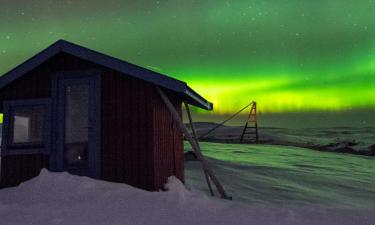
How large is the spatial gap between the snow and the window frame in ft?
4.68

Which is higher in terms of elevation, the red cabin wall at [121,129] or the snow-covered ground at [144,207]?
the red cabin wall at [121,129]

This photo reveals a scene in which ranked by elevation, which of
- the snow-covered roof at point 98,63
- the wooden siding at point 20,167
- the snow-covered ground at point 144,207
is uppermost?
the snow-covered roof at point 98,63

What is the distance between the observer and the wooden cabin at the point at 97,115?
835cm

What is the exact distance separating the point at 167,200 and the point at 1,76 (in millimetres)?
5806

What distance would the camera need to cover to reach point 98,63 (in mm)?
8625

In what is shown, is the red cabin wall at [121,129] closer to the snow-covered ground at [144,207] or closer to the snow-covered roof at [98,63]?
the snow-covered roof at [98,63]

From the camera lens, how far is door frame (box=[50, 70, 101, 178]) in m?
8.59

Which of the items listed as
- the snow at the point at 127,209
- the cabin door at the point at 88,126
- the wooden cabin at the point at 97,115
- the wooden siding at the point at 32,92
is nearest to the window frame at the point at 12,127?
the wooden cabin at the point at 97,115

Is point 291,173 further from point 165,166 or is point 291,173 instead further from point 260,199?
point 165,166

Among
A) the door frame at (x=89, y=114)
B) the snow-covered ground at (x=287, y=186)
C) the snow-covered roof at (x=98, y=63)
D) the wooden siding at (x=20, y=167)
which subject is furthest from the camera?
the snow-covered ground at (x=287, y=186)

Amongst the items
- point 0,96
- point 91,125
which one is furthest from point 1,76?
point 91,125

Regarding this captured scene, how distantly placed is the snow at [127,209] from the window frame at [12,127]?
143 centimetres

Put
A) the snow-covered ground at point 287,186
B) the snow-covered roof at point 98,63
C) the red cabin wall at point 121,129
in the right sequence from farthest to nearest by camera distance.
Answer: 1. the snow-covered ground at point 287,186
2. the red cabin wall at point 121,129
3. the snow-covered roof at point 98,63

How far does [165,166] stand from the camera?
9.30 metres
